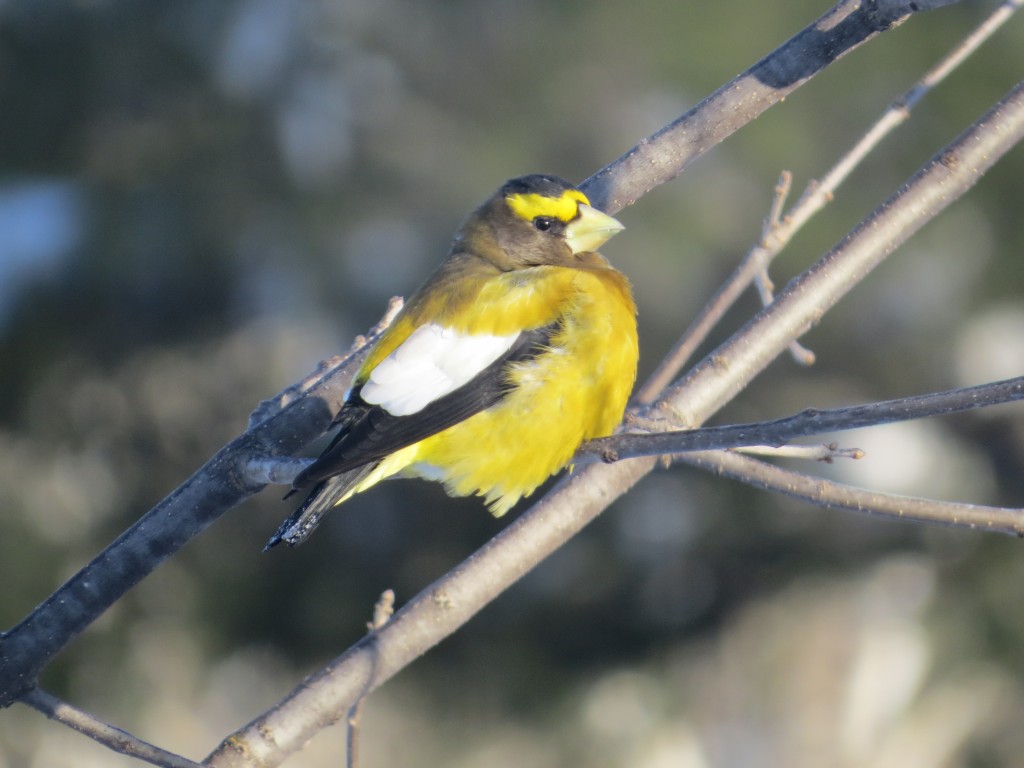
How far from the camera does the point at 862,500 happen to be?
6.73 ft

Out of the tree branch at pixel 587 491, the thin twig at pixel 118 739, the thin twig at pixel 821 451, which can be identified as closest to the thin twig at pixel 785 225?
the tree branch at pixel 587 491

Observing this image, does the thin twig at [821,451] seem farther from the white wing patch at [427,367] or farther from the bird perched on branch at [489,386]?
the white wing patch at [427,367]

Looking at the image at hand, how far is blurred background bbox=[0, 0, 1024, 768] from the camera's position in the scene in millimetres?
4480

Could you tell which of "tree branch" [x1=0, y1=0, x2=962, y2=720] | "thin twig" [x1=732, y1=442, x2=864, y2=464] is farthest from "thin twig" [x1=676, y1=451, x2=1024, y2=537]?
"tree branch" [x1=0, y1=0, x2=962, y2=720]

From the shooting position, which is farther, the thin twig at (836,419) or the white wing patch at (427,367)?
the white wing patch at (427,367)

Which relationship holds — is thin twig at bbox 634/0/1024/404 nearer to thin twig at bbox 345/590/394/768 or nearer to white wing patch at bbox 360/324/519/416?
white wing patch at bbox 360/324/519/416

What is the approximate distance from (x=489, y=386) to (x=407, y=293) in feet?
7.74

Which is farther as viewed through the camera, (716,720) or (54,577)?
(716,720)

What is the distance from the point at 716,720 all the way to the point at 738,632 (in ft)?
1.39

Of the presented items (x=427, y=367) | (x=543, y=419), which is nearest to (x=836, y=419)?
(x=543, y=419)

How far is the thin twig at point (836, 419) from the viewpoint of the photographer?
4.78 ft

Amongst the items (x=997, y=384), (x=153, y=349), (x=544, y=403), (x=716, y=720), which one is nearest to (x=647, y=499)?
(x=716, y=720)

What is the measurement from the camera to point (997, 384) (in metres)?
1.45

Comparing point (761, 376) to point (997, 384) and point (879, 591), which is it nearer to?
point (879, 591)
